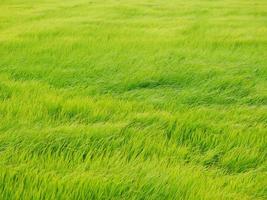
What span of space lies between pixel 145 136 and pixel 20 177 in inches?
32.2

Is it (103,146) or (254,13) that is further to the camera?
(254,13)

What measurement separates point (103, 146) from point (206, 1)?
33.3ft

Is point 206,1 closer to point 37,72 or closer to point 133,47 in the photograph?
point 133,47

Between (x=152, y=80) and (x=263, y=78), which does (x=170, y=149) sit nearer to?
(x=152, y=80)

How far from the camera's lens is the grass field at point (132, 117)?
1768 millimetres

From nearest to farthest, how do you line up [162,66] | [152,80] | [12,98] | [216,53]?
1. [12,98]
2. [152,80]
3. [162,66]
4. [216,53]

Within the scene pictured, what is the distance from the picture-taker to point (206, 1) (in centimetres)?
1135

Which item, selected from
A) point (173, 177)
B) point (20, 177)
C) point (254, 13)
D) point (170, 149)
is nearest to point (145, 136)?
point (170, 149)

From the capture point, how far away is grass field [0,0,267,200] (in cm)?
177

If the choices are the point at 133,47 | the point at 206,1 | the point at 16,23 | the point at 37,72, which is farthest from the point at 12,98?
the point at 206,1

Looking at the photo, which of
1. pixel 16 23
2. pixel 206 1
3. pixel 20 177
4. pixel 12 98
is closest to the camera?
pixel 20 177

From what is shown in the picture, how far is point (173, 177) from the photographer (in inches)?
71.6

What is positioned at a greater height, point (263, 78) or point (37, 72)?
point (37, 72)

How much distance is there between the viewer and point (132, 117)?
2.53m
